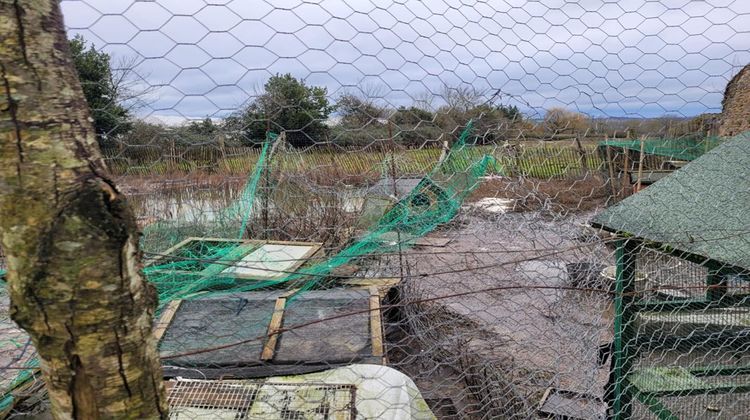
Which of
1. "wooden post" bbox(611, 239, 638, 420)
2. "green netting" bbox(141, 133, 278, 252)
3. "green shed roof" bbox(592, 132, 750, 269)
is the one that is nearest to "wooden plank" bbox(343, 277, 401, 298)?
"green netting" bbox(141, 133, 278, 252)

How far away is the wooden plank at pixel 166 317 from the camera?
2.46 meters

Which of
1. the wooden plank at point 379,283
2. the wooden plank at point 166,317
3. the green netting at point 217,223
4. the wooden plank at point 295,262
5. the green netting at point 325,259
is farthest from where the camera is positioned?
the green netting at point 217,223

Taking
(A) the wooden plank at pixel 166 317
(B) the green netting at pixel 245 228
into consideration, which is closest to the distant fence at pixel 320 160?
(B) the green netting at pixel 245 228

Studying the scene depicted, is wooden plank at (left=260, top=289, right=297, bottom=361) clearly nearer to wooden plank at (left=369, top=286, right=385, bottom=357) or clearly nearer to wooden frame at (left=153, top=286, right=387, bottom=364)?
wooden frame at (left=153, top=286, right=387, bottom=364)

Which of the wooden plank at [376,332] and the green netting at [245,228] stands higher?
the green netting at [245,228]

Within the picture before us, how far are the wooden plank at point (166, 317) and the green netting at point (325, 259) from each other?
0.05m

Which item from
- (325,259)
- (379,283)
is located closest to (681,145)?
(379,283)

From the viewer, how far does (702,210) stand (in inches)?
76.5

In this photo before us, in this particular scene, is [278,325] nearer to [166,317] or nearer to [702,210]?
[166,317]

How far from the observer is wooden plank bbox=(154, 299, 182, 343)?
2.46 metres

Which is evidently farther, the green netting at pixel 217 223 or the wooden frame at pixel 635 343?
the green netting at pixel 217 223

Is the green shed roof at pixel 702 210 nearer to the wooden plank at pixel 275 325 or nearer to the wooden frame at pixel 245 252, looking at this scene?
the wooden plank at pixel 275 325

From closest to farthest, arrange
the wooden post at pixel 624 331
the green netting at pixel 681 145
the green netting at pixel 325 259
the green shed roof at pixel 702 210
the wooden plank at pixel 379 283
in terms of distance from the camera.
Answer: the green shed roof at pixel 702 210 → the wooden post at pixel 624 331 → the green netting at pixel 681 145 → the green netting at pixel 325 259 → the wooden plank at pixel 379 283

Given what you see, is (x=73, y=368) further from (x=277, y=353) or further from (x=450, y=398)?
(x=450, y=398)
